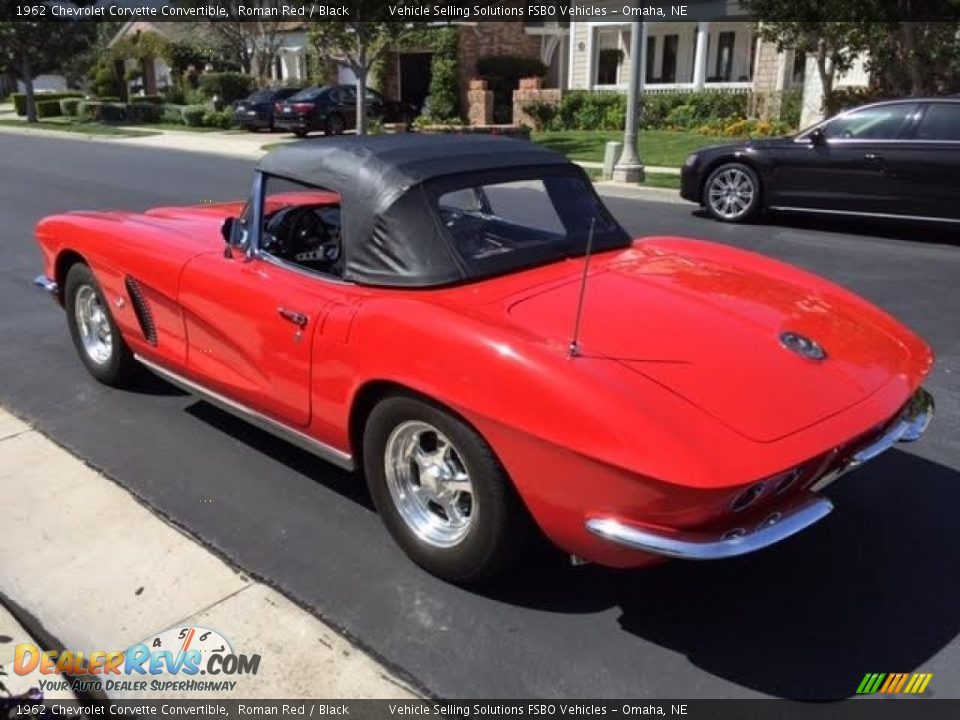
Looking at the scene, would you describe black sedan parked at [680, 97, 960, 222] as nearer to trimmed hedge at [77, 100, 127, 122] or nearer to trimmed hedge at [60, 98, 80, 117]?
trimmed hedge at [77, 100, 127, 122]

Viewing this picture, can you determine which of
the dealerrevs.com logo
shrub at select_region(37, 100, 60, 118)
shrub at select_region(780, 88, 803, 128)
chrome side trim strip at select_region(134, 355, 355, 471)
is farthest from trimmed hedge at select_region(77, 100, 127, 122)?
the dealerrevs.com logo

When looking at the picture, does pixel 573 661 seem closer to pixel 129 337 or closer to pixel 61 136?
pixel 129 337

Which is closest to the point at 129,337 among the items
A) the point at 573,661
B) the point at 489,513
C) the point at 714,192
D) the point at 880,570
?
the point at 489,513

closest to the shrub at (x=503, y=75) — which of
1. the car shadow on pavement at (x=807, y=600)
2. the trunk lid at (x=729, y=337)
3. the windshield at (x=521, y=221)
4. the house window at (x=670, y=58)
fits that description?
the house window at (x=670, y=58)

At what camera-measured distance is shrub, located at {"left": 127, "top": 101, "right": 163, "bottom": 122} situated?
34281mm

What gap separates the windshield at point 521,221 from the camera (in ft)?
10.7

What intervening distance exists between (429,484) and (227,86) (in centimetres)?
3514

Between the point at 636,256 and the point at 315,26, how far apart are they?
59.6 feet

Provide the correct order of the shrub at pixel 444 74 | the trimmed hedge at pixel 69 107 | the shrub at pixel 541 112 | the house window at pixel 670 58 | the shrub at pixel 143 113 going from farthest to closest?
the trimmed hedge at pixel 69 107 → the shrub at pixel 143 113 → the house window at pixel 670 58 → the shrub at pixel 444 74 → the shrub at pixel 541 112

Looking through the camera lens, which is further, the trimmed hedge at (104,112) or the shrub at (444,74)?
the trimmed hedge at (104,112)

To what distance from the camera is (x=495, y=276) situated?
3.20 metres

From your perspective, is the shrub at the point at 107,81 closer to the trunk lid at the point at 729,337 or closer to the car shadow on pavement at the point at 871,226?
the car shadow on pavement at the point at 871,226

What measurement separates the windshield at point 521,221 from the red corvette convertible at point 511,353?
0.04 feet

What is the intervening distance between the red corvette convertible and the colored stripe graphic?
523 millimetres
